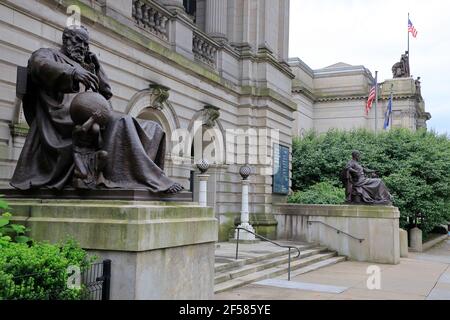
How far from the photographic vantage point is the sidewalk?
32.9 ft

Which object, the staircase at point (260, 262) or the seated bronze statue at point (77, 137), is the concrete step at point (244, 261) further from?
the seated bronze statue at point (77, 137)

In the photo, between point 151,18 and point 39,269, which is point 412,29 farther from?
point 39,269

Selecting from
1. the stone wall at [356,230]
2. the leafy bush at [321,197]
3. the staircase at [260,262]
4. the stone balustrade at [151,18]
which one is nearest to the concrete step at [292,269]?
the staircase at [260,262]

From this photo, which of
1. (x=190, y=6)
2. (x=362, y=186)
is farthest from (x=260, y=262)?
(x=190, y=6)

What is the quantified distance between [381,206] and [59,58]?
14.3 metres

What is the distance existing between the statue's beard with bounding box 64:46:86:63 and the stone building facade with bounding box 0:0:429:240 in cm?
418

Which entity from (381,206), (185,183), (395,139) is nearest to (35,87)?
(185,183)

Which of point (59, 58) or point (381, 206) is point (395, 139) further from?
point (59, 58)

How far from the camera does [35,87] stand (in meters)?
5.96

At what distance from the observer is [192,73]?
56.8 ft

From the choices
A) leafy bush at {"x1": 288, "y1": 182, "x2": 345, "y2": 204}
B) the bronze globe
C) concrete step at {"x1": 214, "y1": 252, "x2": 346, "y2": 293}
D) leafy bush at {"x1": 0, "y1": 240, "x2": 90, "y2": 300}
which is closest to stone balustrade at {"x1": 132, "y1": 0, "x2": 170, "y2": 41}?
concrete step at {"x1": 214, "y1": 252, "x2": 346, "y2": 293}

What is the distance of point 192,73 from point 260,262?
707 centimetres

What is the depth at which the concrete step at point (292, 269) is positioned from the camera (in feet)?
34.7
